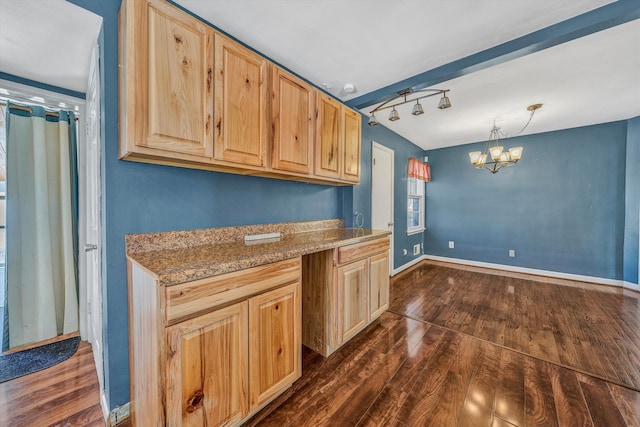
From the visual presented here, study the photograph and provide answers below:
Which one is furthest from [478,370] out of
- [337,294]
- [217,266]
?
[217,266]

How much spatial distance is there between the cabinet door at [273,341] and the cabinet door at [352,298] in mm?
503

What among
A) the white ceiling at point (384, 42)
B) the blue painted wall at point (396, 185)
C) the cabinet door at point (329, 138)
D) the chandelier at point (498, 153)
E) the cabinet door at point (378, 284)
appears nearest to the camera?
the white ceiling at point (384, 42)

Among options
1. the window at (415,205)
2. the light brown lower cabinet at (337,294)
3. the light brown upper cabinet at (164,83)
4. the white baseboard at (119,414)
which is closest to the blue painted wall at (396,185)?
the window at (415,205)

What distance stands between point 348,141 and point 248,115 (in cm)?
118

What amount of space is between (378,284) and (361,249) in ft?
1.68

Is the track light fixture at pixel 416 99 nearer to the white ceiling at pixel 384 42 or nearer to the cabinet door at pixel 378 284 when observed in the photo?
the white ceiling at pixel 384 42

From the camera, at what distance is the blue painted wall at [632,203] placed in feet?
11.1

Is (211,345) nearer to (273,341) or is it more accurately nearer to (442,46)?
(273,341)

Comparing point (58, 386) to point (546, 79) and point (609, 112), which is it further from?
point (609, 112)

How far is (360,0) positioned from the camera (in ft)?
4.87

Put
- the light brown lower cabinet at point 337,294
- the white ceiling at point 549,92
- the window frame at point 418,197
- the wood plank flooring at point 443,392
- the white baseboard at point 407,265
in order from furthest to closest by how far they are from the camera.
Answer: the window frame at point 418,197
the white baseboard at point 407,265
the white ceiling at point 549,92
the light brown lower cabinet at point 337,294
the wood plank flooring at point 443,392

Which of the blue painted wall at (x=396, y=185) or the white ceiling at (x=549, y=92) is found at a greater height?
the white ceiling at (x=549, y=92)

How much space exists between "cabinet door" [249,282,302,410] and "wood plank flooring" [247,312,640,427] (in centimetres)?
18

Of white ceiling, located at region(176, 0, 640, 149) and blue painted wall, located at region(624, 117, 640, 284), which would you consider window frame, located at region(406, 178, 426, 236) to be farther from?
blue painted wall, located at region(624, 117, 640, 284)
